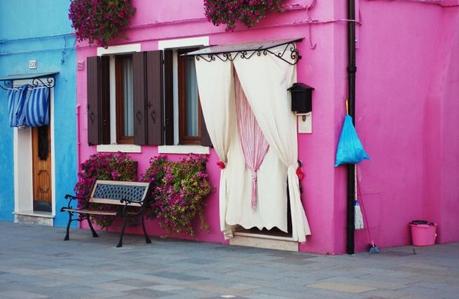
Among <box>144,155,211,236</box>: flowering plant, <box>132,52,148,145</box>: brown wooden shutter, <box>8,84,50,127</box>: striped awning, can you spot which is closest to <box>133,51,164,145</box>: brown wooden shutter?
<box>132,52,148,145</box>: brown wooden shutter

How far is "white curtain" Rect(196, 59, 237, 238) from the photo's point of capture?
41.0ft

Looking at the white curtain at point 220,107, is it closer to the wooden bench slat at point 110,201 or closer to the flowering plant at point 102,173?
the wooden bench slat at point 110,201

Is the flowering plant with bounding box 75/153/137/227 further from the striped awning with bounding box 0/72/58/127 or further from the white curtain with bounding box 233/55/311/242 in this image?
the white curtain with bounding box 233/55/311/242

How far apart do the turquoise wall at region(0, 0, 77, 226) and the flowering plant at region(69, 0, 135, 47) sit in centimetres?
110

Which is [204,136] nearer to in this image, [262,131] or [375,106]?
[262,131]

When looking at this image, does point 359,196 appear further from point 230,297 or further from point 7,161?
point 7,161

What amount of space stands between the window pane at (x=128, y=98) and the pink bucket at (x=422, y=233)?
495 cm

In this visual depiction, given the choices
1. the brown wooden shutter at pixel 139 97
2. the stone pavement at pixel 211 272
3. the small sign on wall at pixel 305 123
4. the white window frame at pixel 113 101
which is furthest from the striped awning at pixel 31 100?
the small sign on wall at pixel 305 123

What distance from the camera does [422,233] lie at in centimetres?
1262

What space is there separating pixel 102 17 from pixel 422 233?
598cm

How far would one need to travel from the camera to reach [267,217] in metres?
12.3

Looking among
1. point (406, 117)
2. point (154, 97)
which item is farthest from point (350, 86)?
point (154, 97)

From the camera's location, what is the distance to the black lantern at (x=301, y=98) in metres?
11.7

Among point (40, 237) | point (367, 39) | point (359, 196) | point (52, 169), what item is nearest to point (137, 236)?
point (40, 237)
